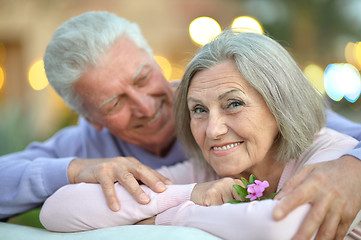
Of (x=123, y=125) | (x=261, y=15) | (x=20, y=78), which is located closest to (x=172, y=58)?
(x=261, y=15)

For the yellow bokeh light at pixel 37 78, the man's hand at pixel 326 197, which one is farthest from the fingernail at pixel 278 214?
the yellow bokeh light at pixel 37 78

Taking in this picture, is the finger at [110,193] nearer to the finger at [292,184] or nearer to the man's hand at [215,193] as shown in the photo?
the man's hand at [215,193]

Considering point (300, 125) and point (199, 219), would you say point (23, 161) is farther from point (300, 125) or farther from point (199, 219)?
point (300, 125)

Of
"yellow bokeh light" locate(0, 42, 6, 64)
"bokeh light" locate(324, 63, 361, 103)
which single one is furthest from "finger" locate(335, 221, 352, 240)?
"yellow bokeh light" locate(0, 42, 6, 64)

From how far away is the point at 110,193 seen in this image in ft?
6.91

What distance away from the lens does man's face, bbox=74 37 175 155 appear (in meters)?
3.00

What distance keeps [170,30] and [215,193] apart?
34.4ft

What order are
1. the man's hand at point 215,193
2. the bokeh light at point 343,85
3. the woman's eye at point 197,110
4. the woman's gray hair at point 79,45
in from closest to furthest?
1. the man's hand at point 215,193
2. the woman's eye at point 197,110
3. the woman's gray hair at point 79,45
4. the bokeh light at point 343,85

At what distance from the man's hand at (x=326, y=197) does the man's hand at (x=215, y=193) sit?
34cm

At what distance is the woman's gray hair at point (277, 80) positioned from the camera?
2.10 meters

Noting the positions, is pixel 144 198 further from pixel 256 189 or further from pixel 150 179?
pixel 256 189

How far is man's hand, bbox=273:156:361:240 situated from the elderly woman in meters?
0.21

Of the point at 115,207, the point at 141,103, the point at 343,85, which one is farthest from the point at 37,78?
the point at 115,207

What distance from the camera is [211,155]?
223cm
